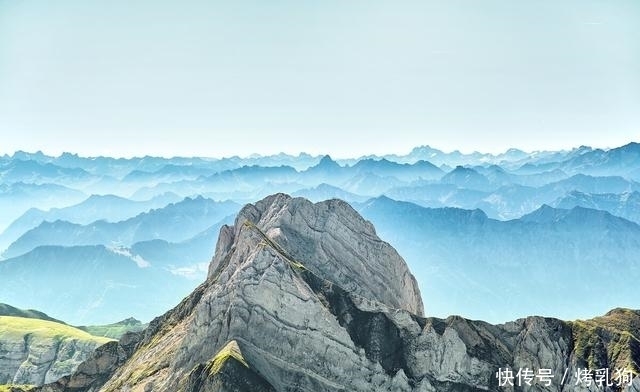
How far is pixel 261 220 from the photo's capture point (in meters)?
189

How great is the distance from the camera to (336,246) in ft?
593

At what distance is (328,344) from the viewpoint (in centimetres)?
12875

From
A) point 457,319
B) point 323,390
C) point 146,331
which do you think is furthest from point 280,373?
point 146,331

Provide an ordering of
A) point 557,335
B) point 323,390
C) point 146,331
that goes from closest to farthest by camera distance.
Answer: point 323,390, point 557,335, point 146,331

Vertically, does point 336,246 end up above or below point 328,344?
above

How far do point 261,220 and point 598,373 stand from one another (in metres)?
91.8

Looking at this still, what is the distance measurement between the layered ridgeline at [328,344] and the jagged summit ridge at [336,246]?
90.6 ft

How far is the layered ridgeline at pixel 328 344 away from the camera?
126m

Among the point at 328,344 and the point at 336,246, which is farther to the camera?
the point at 336,246

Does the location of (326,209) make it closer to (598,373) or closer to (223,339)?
(223,339)

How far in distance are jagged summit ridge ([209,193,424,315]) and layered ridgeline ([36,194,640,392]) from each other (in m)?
27.6

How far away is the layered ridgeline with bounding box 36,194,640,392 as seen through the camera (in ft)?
413

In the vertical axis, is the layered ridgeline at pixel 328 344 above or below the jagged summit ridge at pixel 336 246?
below

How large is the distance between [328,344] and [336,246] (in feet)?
177
